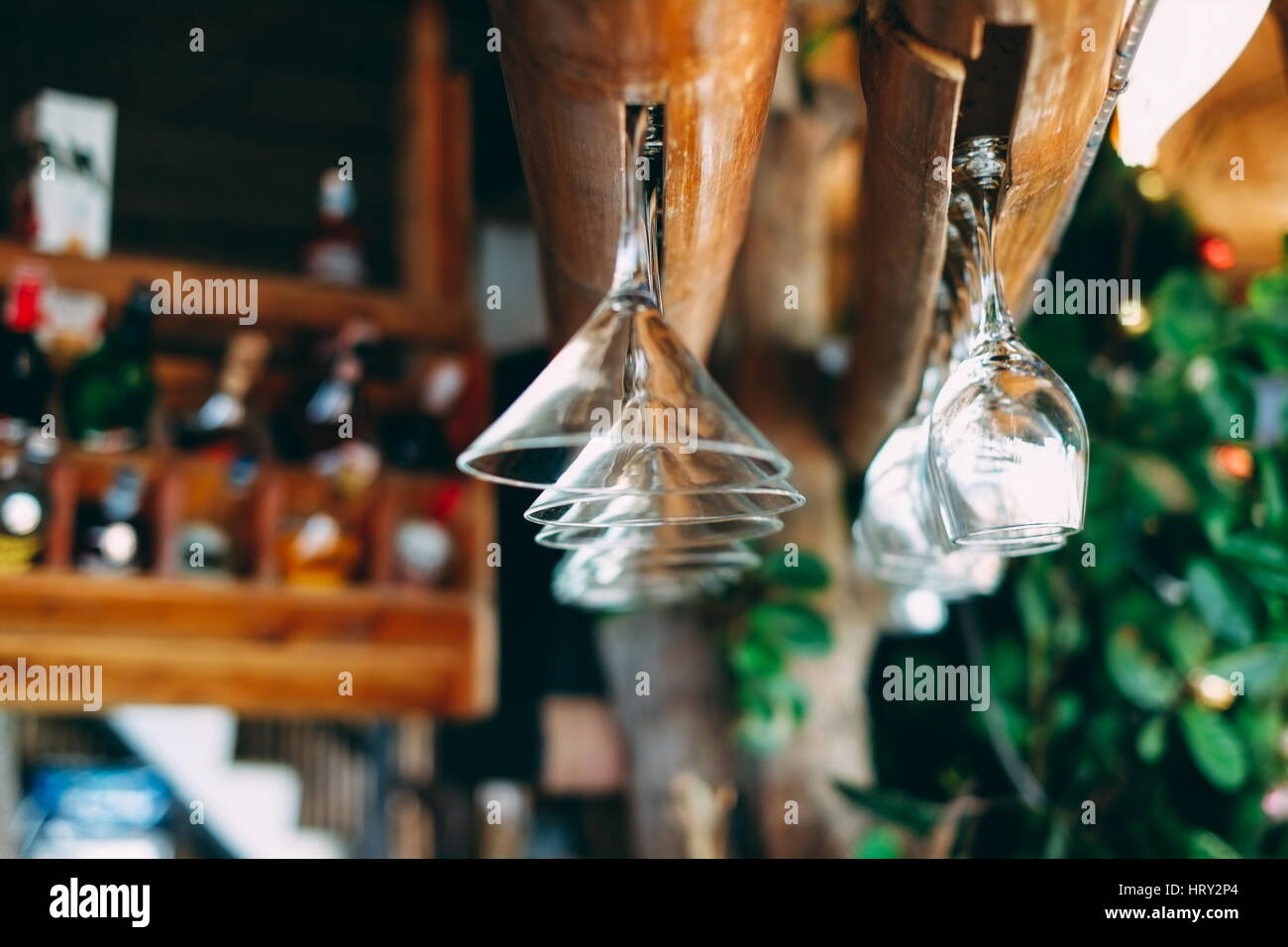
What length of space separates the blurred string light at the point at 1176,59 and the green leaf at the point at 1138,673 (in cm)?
96

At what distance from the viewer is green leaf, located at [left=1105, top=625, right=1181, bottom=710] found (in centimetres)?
156

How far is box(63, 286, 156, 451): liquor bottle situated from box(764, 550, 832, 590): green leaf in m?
1.02

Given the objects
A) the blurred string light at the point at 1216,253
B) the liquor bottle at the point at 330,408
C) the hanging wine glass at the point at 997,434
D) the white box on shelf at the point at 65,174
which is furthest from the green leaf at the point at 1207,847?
the white box on shelf at the point at 65,174

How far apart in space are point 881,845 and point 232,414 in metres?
1.24

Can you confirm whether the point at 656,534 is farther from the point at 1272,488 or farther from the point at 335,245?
the point at 335,245

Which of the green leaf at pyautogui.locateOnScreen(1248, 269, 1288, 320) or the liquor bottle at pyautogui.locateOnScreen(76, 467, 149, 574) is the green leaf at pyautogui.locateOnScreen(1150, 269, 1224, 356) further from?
the liquor bottle at pyautogui.locateOnScreen(76, 467, 149, 574)

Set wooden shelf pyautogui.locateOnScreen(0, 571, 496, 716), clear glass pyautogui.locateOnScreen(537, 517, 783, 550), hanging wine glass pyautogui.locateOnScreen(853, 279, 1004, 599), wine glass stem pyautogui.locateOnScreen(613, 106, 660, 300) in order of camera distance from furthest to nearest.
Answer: wooden shelf pyautogui.locateOnScreen(0, 571, 496, 716) < hanging wine glass pyautogui.locateOnScreen(853, 279, 1004, 599) < clear glass pyautogui.locateOnScreen(537, 517, 783, 550) < wine glass stem pyautogui.locateOnScreen(613, 106, 660, 300)

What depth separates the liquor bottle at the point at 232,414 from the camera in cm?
203

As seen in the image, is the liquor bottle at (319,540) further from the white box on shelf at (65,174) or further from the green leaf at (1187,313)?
the green leaf at (1187,313)

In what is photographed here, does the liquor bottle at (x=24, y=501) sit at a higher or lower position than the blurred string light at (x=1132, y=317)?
lower

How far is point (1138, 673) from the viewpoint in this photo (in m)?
1.57

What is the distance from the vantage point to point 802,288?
2.13 meters

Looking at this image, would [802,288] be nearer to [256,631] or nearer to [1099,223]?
[1099,223]

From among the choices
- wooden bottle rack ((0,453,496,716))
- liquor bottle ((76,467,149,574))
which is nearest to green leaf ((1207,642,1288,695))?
wooden bottle rack ((0,453,496,716))
